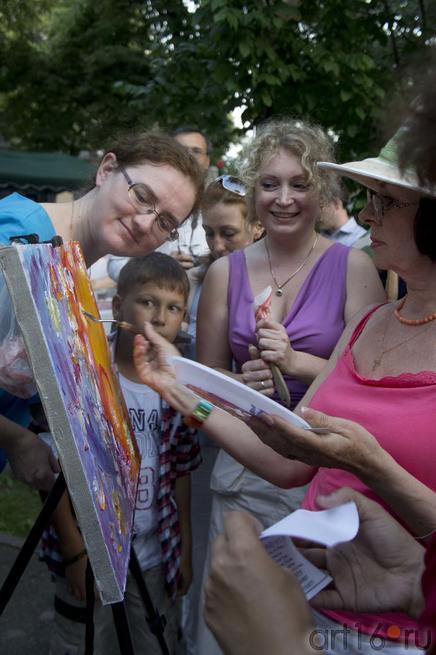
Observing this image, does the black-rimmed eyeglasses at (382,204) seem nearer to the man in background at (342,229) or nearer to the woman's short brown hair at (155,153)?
the woman's short brown hair at (155,153)

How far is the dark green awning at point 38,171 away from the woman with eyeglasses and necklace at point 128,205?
7.68 metres

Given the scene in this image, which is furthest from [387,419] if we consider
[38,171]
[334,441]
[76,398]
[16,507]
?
[38,171]

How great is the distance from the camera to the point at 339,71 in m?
4.49

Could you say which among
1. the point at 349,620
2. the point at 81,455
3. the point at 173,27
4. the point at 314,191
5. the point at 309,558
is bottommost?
the point at 349,620

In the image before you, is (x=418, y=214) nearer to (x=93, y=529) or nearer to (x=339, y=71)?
(x=93, y=529)

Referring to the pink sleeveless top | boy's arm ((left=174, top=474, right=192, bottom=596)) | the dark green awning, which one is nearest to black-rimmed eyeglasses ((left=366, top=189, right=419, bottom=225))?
the pink sleeveless top

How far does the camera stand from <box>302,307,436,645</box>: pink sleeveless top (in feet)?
5.62

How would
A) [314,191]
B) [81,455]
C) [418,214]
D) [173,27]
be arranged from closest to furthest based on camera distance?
1. [81,455]
2. [418,214]
3. [314,191]
4. [173,27]

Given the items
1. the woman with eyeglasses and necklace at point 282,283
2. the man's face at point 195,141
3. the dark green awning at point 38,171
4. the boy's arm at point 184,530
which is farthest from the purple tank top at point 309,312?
the dark green awning at point 38,171

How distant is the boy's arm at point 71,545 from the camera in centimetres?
241

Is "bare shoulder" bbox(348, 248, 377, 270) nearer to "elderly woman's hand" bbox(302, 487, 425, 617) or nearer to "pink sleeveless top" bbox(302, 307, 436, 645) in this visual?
"pink sleeveless top" bbox(302, 307, 436, 645)

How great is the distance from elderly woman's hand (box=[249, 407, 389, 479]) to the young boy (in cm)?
106

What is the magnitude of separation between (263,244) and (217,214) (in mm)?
794

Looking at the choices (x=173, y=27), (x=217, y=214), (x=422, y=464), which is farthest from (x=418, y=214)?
(x=173, y=27)
